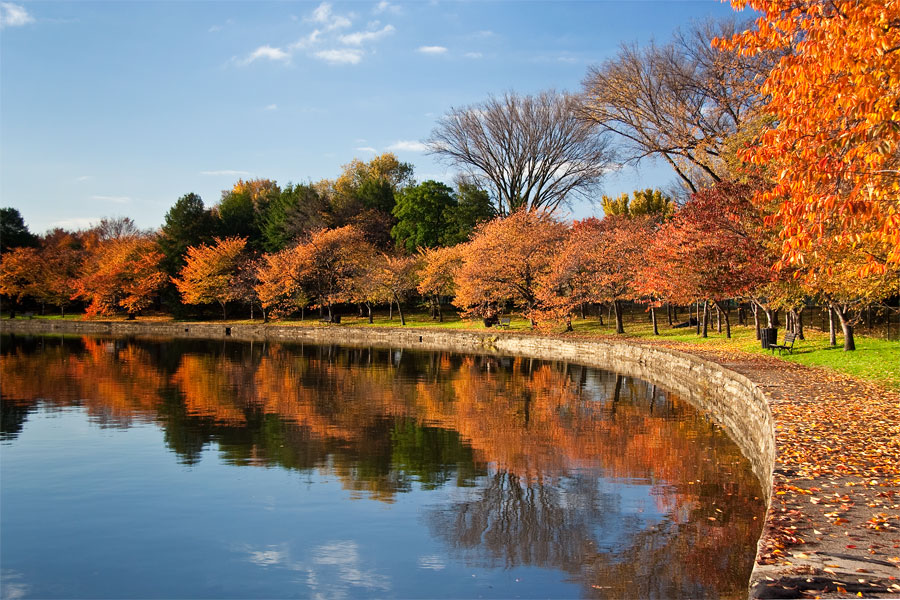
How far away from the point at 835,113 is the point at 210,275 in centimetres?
5710

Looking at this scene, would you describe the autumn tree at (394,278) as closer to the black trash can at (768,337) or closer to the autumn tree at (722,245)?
the autumn tree at (722,245)

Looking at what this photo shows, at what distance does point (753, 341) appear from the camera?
93.2ft

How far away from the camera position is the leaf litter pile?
5.32 metres

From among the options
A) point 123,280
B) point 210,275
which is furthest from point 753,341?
point 123,280

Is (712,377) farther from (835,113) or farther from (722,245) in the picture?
(835,113)

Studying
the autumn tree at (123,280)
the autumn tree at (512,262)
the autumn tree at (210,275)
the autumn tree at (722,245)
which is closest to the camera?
the autumn tree at (722,245)

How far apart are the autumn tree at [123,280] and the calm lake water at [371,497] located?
44693 mm

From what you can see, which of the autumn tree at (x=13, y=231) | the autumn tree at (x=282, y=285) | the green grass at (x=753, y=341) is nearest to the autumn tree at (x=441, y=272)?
the green grass at (x=753, y=341)

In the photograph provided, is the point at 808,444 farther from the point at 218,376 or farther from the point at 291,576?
the point at 218,376

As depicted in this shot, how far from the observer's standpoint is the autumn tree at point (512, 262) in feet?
138

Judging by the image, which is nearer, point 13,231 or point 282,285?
point 282,285

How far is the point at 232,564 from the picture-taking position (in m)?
7.98

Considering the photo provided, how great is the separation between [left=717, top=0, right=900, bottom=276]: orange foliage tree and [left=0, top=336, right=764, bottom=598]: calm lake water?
3884mm

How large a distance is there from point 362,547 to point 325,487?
2607mm
